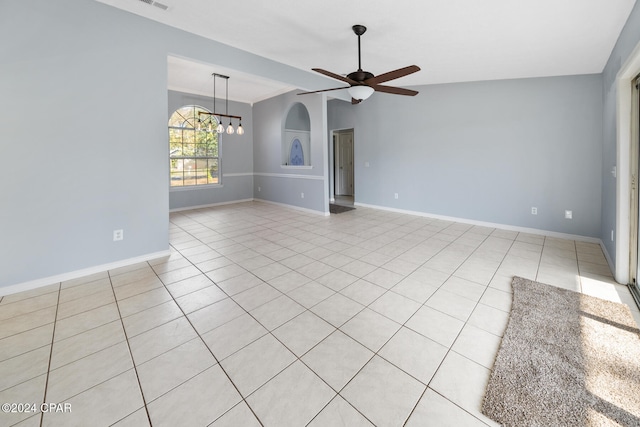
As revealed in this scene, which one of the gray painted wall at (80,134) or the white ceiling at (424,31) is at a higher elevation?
the white ceiling at (424,31)

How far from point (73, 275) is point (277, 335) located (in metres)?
2.53

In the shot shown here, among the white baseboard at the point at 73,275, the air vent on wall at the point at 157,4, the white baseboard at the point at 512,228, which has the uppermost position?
the air vent on wall at the point at 157,4

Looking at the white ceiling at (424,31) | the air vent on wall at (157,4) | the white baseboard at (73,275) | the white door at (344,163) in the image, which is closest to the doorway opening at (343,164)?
the white door at (344,163)

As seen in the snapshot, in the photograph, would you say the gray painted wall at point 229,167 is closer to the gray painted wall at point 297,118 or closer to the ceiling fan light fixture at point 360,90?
the gray painted wall at point 297,118

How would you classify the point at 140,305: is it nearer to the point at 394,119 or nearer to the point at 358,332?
the point at 358,332

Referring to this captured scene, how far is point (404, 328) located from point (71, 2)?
4.39 m

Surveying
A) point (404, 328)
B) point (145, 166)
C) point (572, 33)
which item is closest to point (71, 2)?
point (145, 166)

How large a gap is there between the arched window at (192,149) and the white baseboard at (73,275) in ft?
12.5

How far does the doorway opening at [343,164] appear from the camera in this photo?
8898 mm

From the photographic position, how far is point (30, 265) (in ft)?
8.67

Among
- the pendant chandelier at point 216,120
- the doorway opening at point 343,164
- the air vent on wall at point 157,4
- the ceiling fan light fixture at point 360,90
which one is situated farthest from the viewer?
the doorway opening at point 343,164

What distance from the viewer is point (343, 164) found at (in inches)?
355

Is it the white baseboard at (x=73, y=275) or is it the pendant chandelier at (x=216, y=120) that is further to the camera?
the pendant chandelier at (x=216, y=120)

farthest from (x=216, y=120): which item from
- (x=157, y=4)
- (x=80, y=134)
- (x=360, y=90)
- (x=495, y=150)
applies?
(x=495, y=150)
